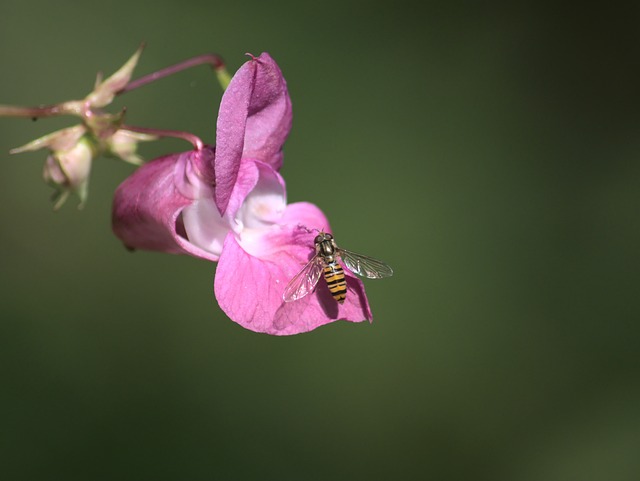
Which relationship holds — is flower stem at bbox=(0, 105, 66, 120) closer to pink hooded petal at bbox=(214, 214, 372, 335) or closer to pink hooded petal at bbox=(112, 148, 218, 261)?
pink hooded petal at bbox=(112, 148, 218, 261)

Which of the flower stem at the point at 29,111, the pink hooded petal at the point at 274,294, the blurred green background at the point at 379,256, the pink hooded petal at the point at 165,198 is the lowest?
the pink hooded petal at the point at 274,294

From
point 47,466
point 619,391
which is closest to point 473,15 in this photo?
point 619,391

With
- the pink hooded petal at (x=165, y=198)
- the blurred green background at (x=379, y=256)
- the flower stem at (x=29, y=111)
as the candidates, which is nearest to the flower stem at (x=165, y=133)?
the pink hooded petal at (x=165, y=198)

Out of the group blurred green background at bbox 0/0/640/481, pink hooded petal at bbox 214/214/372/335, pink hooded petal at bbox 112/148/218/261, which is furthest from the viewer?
blurred green background at bbox 0/0/640/481

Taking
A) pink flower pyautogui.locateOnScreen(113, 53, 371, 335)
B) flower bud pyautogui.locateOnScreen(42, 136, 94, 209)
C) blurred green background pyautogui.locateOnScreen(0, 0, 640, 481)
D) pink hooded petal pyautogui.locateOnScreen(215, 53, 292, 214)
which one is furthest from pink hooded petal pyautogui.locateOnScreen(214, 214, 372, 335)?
blurred green background pyautogui.locateOnScreen(0, 0, 640, 481)

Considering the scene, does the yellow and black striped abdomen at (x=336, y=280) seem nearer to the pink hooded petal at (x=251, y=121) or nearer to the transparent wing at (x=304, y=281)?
the transparent wing at (x=304, y=281)

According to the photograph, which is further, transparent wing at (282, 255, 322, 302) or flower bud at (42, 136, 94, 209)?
flower bud at (42, 136, 94, 209)

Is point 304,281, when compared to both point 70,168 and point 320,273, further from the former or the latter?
point 70,168
